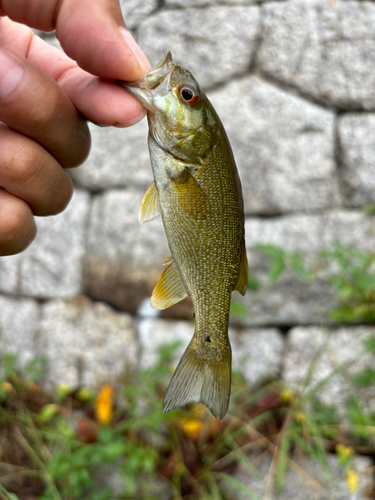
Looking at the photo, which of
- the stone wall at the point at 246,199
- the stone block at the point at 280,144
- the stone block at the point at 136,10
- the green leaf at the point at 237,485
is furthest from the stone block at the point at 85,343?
the stone block at the point at 136,10

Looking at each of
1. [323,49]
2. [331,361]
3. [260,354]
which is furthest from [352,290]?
[323,49]

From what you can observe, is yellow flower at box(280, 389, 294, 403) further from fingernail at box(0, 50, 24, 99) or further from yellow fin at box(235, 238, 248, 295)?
fingernail at box(0, 50, 24, 99)

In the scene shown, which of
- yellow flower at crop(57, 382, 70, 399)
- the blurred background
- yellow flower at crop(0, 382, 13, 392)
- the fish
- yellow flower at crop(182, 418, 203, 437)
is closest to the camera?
the fish

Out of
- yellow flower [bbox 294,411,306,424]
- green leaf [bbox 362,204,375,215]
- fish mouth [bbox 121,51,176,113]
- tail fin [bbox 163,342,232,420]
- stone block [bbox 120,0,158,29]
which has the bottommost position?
yellow flower [bbox 294,411,306,424]

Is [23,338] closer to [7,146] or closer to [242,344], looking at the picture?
[242,344]

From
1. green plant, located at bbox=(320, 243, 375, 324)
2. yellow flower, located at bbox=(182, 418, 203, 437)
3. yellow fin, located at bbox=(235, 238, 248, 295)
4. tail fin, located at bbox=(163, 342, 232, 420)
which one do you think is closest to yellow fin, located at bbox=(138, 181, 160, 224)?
yellow fin, located at bbox=(235, 238, 248, 295)

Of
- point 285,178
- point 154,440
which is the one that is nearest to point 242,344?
point 154,440

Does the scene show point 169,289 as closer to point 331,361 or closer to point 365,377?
point 365,377
